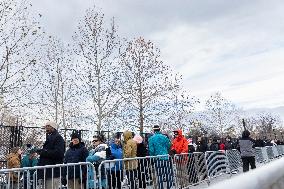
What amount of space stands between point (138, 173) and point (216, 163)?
4.64 meters

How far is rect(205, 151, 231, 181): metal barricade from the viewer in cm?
1113

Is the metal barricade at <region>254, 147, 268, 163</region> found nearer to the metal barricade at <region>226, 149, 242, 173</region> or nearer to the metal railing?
the metal barricade at <region>226, 149, 242, 173</region>

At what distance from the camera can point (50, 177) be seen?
588 cm

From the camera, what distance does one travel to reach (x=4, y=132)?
12414mm

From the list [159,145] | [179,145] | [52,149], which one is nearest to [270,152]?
[179,145]

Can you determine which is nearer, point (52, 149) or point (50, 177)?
point (50, 177)

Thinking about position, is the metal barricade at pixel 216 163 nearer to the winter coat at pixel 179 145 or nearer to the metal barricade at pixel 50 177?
the winter coat at pixel 179 145

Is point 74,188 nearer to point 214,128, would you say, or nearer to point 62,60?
point 62,60

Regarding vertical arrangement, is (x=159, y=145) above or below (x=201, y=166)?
above

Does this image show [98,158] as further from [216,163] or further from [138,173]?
[216,163]

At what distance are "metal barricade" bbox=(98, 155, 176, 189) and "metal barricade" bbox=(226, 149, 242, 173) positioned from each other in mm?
5773

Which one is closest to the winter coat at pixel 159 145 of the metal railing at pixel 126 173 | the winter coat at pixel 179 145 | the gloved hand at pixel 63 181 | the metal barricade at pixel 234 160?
the metal railing at pixel 126 173

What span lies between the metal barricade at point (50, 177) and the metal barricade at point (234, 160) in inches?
338

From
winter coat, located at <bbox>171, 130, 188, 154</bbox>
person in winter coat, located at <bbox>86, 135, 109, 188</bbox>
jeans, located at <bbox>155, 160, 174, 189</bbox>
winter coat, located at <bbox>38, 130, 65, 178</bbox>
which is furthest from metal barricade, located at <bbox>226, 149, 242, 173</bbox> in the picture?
winter coat, located at <bbox>38, 130, 65, 178</bbox>
